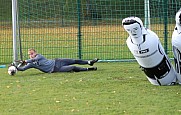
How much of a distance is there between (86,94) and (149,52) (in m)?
1.49

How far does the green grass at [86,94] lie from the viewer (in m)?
9.02

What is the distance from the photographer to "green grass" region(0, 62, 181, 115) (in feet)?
29.6

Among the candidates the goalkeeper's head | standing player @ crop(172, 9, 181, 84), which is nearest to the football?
the goalkeeper's head

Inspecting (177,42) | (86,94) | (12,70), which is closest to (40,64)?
(12,70)

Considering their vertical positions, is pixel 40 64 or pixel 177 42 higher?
pixel 177 42

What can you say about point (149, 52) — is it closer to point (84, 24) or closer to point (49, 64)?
point (49, 64)

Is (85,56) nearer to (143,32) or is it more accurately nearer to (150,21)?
(150,21)

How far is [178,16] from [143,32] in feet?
2.53

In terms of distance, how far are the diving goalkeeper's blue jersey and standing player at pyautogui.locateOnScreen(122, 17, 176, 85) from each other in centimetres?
297

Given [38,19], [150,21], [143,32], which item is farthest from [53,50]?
[143,32]

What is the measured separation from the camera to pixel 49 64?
13.8 m

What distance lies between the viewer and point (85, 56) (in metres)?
17.7

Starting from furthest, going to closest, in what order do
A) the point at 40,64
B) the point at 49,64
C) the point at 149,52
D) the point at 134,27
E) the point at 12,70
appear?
the point at 49,64 → the point at 40,64 → the point at 12,70 → the point at 149,52 → the point at 134,27

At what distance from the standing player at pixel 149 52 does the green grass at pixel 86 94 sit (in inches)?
9.5
